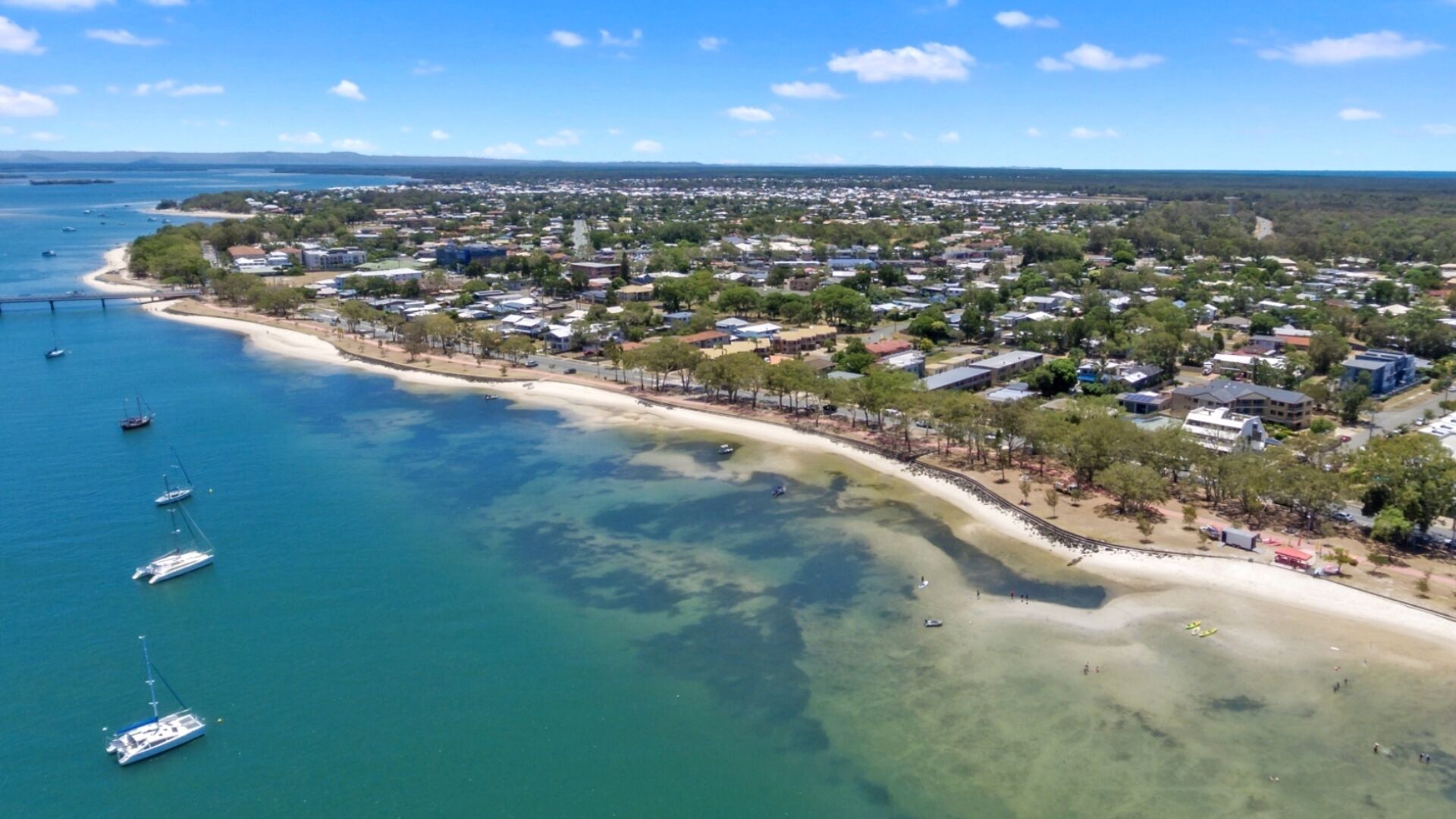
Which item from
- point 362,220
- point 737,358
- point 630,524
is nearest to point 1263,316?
point 737,358

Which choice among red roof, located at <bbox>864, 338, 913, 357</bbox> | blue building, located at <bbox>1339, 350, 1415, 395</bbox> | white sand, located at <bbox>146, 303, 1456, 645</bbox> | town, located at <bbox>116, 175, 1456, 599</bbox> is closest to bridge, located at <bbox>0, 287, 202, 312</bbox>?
town, located at <bbox>116, 175, 1456, 599</bbox>

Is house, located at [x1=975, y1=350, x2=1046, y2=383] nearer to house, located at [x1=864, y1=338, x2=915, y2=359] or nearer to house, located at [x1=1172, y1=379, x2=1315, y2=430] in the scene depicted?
house, located at [x1=864, y1=338, x2=915, y2=359]

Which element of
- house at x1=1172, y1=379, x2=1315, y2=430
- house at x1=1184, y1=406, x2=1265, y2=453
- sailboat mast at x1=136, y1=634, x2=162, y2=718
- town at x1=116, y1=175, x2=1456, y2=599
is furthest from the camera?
house at x1=1172, y1=379, x2=1315, y2=430

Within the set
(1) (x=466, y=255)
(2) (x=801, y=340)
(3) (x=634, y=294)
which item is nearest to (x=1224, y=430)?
(2) (x=801, y=340)

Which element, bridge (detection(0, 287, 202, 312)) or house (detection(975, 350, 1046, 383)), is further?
bridge (detection(0, 287, 202, 312))

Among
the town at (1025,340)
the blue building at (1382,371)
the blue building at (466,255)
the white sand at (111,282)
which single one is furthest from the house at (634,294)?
the blue building at (1382,371)

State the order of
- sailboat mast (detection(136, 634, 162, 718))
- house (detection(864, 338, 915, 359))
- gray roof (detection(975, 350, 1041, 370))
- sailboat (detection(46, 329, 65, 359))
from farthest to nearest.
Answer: sailboat (detection(46, 329, 65, 359)) < house (detection(864, 338, 915, 359)) < gray roof (detection(975, 350, 1041, 370)) < sailboat mast (detection(136, 634, 162, 718))
